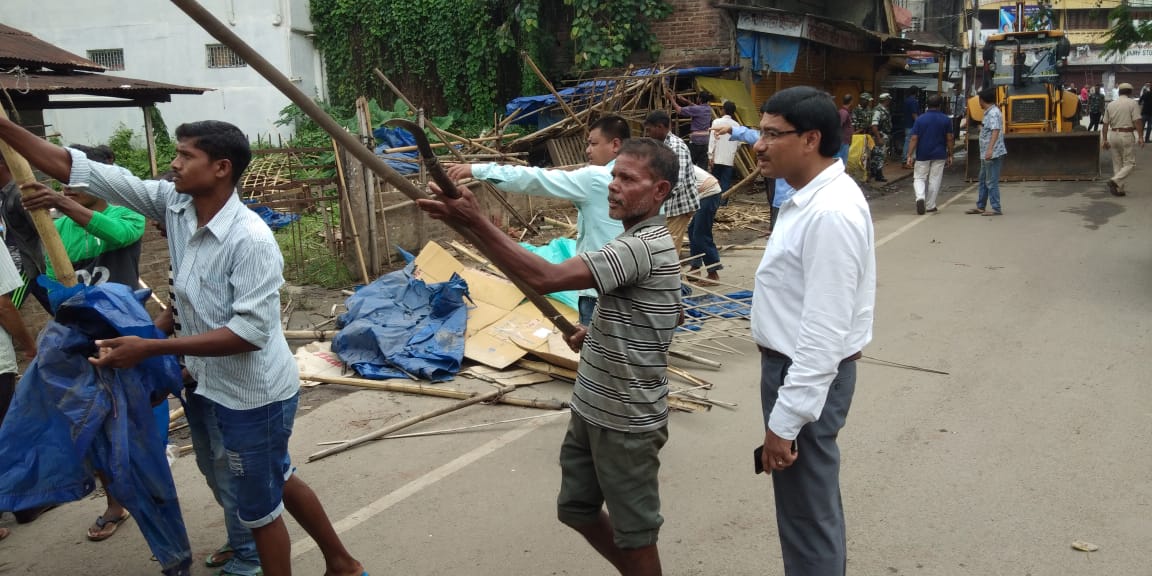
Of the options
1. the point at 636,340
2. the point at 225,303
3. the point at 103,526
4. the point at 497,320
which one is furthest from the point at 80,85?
the point at 636,340

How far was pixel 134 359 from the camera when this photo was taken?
110 inches

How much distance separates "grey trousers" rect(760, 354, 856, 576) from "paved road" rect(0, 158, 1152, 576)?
102 cm

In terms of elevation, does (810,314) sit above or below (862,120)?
below

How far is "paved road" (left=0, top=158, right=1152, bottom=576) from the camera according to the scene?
3.71 meters

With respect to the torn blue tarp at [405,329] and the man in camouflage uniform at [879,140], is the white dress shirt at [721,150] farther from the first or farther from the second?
the man in camouflage uniform at [879,140]

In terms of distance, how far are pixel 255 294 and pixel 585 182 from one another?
1836 millimetres

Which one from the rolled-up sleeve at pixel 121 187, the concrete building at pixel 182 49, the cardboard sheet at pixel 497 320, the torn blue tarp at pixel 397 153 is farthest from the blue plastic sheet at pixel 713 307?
the concrete building at pixel 182 49

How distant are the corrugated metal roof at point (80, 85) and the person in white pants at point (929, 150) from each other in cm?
1067

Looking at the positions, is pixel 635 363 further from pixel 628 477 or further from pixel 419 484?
→ pixel 419 484

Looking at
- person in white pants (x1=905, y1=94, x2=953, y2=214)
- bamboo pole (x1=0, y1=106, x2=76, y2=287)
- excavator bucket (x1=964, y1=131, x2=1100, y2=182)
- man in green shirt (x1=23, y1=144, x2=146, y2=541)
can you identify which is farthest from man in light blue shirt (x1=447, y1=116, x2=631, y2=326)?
excavator bucket (x1=964, y1=131, x2=1100, y2=182)

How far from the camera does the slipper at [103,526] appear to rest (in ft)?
12.9

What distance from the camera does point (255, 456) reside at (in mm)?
2953

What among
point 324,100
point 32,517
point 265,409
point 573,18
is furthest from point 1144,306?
point 324,100

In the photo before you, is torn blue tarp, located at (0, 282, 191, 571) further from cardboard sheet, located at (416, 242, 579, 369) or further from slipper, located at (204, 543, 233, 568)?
cardboard sheet, located at (416, 242, 579, 369)
